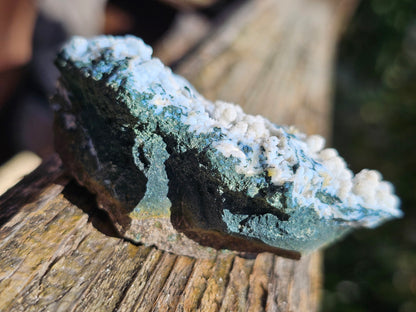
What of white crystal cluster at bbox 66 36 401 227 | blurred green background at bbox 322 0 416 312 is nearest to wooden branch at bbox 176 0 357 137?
white crystal cluster at bbox 66 36 401 227

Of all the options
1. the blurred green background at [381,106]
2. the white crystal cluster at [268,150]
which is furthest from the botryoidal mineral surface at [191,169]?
the blurred green background at [381,106]

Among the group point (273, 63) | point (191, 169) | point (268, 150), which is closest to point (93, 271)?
point (191, 169)

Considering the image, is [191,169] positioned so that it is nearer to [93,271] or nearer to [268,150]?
[268,150]

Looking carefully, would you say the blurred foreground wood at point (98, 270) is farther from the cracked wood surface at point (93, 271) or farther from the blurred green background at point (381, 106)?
the blurred green background at point (381, 106)

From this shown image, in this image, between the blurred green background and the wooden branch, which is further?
the blurred green background

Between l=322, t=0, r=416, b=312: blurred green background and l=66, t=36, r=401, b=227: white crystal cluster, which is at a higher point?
l=66, t=36, r=401, b=227: white crystal cluster

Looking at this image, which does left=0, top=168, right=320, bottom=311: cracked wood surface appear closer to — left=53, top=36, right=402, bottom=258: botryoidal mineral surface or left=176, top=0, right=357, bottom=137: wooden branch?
left=53, top=36, right=402, bottom=258: botryoidal mineral surface

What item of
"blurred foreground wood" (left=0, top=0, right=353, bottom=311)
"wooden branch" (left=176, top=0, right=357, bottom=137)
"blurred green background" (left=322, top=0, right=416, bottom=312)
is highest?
"blurred foreground wood" (left=0, top=0, right=353, bottom=311)

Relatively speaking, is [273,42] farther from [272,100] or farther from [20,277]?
[20,277]
